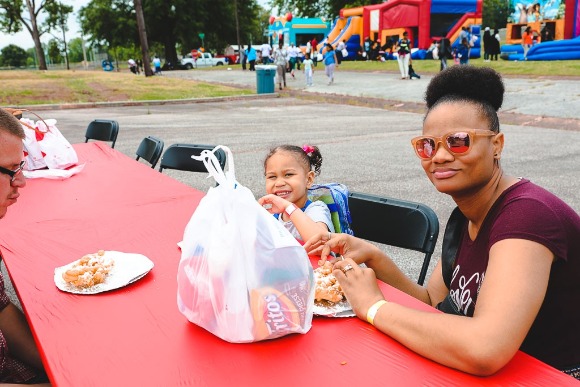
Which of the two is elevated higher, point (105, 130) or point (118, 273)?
point (105, 130)

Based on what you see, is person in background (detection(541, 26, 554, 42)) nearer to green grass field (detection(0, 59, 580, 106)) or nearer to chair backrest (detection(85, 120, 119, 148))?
green grass field (detection(0, 59, 580, 106))

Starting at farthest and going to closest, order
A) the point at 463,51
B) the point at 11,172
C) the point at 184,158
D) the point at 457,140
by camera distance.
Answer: the point at 463,51 → the point at 184,158 → the point at 11,172 → the point at 457,140

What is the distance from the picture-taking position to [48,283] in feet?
6.44

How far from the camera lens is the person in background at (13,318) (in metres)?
1.89

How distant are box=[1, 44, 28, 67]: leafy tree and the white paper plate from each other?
10247 centimetres

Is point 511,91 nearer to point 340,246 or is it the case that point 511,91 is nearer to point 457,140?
point 340,246

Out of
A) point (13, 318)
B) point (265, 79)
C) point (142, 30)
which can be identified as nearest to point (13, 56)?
point (142, 30)

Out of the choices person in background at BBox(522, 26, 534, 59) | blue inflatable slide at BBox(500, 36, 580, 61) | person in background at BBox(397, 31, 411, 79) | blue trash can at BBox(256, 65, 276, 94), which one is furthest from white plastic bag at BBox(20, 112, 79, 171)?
person in background at BBox(522, 26, 534, 59)

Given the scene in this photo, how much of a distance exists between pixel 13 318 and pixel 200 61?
165ft

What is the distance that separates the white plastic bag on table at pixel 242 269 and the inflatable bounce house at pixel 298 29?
44.3m

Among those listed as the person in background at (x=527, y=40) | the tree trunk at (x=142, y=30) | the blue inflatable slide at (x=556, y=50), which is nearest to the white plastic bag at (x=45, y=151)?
the tree trunk at (x=142, y=30)

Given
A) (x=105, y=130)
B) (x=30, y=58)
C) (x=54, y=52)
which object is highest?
(x=30, y=58)

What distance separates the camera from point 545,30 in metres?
25.9

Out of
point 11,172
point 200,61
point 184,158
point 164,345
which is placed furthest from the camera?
point 200,61
